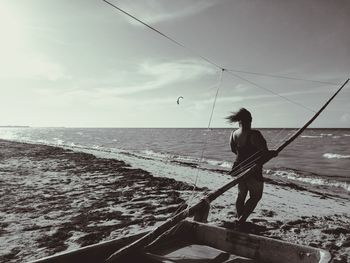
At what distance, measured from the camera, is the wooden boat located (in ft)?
12.1

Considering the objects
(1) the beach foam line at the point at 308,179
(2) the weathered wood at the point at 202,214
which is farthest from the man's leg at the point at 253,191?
(1) the beach foam line at the point at 308,179

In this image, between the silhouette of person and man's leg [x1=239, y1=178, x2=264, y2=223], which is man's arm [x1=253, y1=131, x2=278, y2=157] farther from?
man's leg [x1=239, y1=178, x2=264, y2=223]

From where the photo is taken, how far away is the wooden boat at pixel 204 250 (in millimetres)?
3701

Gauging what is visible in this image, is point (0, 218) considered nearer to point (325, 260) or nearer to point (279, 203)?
point (325, 260)

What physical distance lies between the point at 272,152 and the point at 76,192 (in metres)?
7.64

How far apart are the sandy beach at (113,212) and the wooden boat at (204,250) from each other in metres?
1.20

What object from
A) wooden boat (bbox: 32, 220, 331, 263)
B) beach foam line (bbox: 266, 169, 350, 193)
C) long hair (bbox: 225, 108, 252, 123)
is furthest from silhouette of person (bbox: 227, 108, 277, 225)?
beach foam line (bbox: 266, 169, 350, 193)

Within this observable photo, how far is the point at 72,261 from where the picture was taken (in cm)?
358

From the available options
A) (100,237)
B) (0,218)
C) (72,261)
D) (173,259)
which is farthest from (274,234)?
(0,218)

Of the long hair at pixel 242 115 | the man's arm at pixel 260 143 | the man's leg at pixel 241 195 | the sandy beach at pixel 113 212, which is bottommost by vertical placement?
the sandy beach at pixel 113 212

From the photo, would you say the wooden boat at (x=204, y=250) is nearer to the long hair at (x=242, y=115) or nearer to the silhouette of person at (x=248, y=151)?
the silhouette of person at (x=248, y=151)

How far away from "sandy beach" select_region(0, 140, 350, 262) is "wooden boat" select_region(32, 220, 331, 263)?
1.20m

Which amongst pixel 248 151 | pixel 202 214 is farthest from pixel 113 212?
pixel 248 151

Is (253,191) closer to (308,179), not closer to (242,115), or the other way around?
(242,115)
